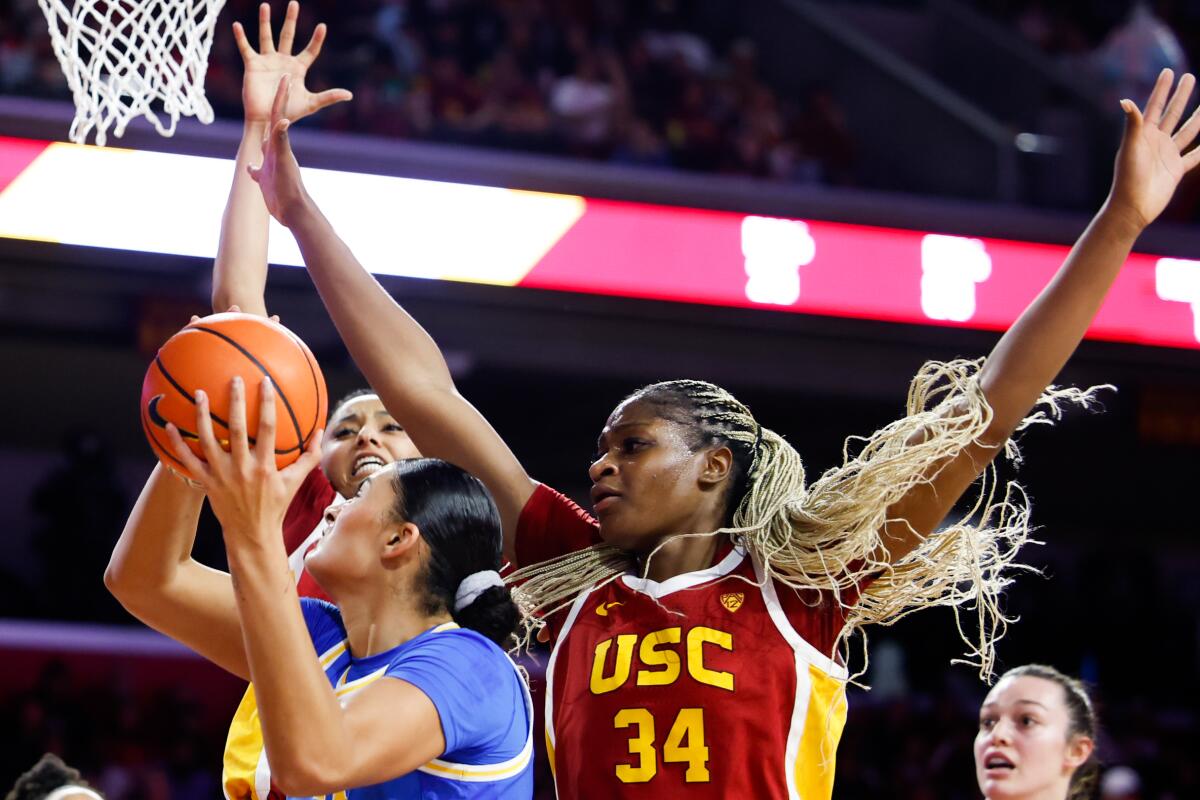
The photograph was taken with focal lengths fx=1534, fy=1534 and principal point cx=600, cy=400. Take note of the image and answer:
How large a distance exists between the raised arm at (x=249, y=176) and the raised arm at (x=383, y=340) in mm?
127

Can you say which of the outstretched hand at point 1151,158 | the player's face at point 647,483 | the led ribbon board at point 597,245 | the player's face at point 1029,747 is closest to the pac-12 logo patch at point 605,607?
the player's face at point 647,483

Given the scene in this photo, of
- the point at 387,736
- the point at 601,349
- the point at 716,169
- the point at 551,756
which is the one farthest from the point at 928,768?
the point at 387,736

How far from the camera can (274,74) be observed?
3.05m

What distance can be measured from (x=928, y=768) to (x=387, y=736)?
6.75 metres

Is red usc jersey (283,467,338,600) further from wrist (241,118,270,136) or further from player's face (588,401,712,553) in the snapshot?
player's face (588,401,712,553)

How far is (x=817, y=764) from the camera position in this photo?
2611mm

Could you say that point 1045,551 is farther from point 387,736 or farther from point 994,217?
point 387,736

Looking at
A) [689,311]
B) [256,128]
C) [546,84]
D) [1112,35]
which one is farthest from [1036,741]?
[1112,35]

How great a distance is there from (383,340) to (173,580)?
568 millimetres

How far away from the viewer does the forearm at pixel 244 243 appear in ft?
9.10

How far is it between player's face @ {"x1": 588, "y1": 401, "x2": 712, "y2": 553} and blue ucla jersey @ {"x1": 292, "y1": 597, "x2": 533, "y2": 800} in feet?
1.68

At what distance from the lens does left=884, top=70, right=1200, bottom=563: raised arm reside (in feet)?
8.22

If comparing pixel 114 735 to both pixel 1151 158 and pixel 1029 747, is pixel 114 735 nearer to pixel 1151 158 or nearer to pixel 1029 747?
pixel 1029 747

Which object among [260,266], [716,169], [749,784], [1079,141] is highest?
[1079,141]
